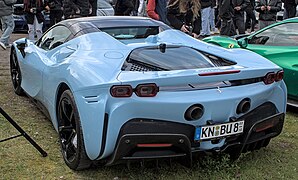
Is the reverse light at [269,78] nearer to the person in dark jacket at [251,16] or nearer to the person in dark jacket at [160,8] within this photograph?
the person in dark jacket at [160,8]

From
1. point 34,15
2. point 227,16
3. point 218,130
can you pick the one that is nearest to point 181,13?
point 227,16

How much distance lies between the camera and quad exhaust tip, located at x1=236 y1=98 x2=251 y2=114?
3.39 metres

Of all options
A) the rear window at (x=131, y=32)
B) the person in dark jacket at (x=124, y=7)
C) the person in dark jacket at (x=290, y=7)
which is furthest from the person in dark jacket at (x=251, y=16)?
the rear window at (x=131, y=32)

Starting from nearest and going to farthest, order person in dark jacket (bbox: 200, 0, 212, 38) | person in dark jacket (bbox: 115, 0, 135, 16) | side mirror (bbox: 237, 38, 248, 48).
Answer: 1. side mirror (bbox: 237, 38, 248, 48)
2. person in dark jacket (bbox: 115, 0, 135, 16)
3. person in dark jacket (bbox: 200, 0, 212, 38)

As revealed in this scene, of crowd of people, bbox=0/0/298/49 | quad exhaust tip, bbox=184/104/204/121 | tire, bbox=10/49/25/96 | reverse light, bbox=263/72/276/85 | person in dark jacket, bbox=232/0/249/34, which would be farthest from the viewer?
person in dark jacket, bbox=232/0/249/34

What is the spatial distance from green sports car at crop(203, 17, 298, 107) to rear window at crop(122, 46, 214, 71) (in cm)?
195

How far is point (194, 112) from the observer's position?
3.22m

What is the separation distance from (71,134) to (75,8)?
21.7ft

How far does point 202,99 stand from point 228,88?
28 centimetres

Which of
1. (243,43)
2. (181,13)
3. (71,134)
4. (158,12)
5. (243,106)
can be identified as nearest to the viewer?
(243,106)

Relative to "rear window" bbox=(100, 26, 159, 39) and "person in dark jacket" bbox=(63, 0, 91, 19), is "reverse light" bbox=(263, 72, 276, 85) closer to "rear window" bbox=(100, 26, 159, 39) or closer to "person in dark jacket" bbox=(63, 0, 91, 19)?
"rear window" bbox=(100, 26, 159, 39)

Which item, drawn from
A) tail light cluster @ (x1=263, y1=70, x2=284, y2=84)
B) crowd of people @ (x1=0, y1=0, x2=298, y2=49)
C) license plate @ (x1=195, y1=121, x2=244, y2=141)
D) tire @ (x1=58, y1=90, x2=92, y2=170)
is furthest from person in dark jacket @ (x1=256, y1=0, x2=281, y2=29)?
tire @ (x1=58, y1=90, x2=92, y2=170)

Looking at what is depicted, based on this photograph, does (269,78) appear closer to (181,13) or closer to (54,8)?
(181,13)

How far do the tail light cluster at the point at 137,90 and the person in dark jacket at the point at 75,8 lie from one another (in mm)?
7176
